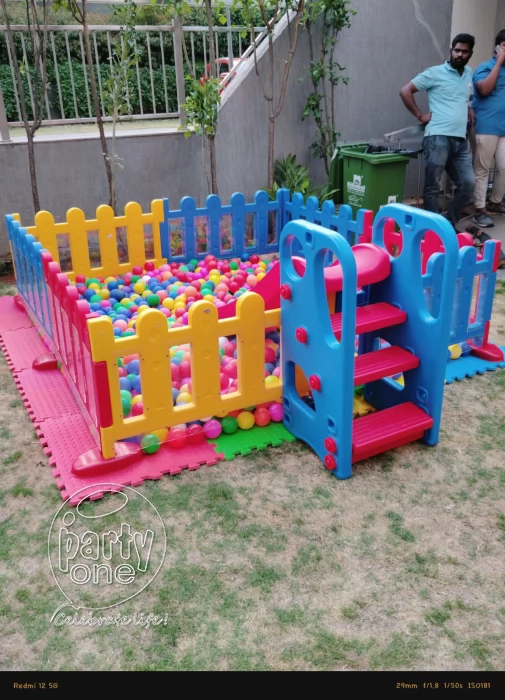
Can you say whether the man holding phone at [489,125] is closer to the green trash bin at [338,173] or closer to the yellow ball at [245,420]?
the green trash bin at [338,173]

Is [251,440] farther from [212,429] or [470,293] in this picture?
[470,293]

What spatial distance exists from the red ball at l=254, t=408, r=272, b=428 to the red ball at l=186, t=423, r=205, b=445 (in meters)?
0.33

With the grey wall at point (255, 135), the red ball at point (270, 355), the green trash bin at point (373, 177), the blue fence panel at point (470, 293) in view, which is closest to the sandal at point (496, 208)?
the grey wall at point (255, 135)

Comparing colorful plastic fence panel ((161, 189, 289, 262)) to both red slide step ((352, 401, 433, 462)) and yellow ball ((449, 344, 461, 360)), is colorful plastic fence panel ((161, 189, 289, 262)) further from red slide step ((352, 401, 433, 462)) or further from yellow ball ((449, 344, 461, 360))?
red slide step ((352, 401, 433, 462))

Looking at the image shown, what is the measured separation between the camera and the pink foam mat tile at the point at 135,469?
3.06 m

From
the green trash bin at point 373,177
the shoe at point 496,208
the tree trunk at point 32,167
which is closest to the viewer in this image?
the tree trunk at point 32,167

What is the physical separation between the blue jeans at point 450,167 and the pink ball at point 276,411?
13.8ft

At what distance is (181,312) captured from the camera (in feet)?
15.6

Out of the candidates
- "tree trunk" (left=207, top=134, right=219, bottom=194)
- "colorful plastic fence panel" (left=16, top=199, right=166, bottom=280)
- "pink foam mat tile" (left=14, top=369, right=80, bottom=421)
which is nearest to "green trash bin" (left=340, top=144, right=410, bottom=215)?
"tree trunk" (left=207, top=134, right=219, bottom=194)

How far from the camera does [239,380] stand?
11.5ft

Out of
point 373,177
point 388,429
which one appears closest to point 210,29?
point 373,177

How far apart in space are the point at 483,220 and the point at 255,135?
2769 mm

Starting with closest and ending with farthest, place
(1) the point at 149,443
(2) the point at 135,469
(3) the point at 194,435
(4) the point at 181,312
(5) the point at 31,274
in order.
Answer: (2) the point at 135,469, (1) the point at 149,443, (3) the point at 194,435, (5) the point at 31,274, (4) the point at 181,312

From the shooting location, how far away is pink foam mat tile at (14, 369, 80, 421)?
3730 millimetres
